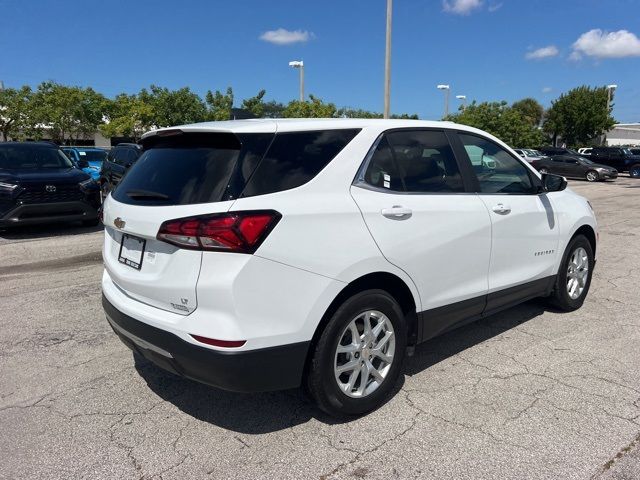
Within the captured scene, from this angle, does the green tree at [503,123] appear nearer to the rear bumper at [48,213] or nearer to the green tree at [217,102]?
the green tree at [217,102]

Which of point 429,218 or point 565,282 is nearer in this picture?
point 429,218

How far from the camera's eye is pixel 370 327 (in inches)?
121

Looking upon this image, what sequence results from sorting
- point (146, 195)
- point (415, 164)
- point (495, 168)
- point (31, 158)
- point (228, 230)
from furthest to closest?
point (31, 158) < point (495, 168) < point (415, 164) < point (146, 195) < point (228, 230)

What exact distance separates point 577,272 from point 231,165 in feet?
12.9

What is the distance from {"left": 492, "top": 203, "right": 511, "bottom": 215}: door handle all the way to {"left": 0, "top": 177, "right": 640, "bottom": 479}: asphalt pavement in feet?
3.75

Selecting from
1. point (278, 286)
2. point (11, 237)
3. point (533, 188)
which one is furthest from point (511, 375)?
point (11, 237)

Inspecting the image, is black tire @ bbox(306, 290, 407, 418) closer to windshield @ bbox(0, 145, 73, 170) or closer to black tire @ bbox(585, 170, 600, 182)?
windshield @ bbox(0, 145, 73, 170)

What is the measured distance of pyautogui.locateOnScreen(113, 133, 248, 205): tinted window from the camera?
2.68 m

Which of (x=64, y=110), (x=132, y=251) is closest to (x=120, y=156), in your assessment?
(x=132, y=251)

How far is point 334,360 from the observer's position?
289cm

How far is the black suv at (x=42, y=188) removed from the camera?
8695 mm

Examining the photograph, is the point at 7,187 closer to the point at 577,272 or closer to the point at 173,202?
the point at 173,202

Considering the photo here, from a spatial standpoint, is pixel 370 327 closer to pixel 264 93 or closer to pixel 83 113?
pixel 264 93

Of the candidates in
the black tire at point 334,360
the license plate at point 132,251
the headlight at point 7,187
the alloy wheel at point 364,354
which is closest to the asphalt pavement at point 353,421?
the black tire at point 334,360
